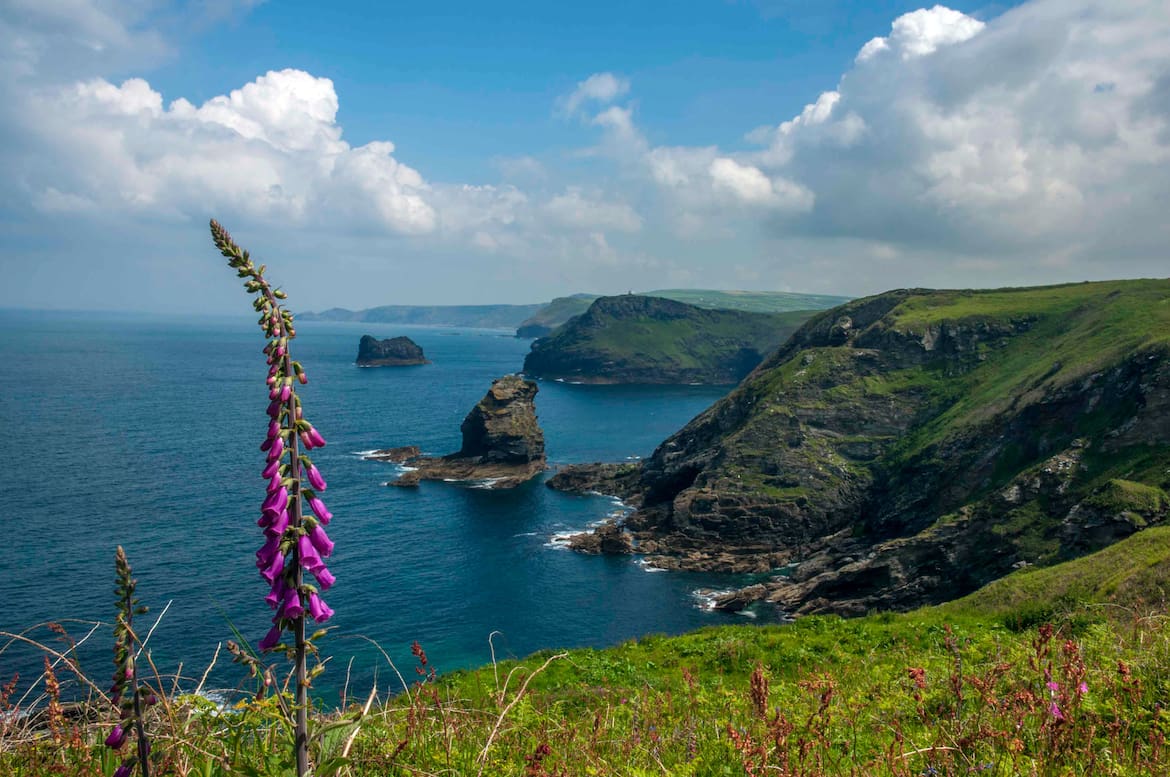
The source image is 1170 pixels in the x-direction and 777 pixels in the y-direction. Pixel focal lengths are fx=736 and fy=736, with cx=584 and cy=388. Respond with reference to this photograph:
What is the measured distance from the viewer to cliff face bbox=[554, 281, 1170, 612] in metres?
63.6

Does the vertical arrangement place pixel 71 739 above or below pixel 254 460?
above

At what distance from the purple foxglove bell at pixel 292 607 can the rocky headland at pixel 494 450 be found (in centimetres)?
10683

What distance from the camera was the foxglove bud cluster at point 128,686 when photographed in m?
4.66

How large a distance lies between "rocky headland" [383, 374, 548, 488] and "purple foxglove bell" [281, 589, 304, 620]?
107 metres

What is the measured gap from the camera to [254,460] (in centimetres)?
11212

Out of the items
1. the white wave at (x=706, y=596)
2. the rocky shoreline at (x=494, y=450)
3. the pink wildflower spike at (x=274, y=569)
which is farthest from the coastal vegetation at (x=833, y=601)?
the white wave at (x=706, y=596)

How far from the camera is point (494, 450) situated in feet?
380

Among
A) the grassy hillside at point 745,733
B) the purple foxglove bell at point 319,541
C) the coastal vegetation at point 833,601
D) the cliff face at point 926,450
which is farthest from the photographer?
the cliff face at point 926,450

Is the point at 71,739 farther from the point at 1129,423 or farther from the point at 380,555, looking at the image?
the point at 1129,423

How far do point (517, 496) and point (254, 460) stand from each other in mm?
41865

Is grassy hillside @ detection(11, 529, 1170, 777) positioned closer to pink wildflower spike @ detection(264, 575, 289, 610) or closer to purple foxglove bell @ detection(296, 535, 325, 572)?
pink wildflower spike @ detection(264, 575, 289, 610)

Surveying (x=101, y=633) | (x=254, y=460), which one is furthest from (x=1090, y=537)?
(x=254, y=460)

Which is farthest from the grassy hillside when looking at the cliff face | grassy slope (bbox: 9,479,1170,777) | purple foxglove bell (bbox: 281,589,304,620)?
the cliff face

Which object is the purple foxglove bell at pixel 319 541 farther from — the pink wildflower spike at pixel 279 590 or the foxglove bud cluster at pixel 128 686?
the foxglove bud cluster at pixel 128 686
